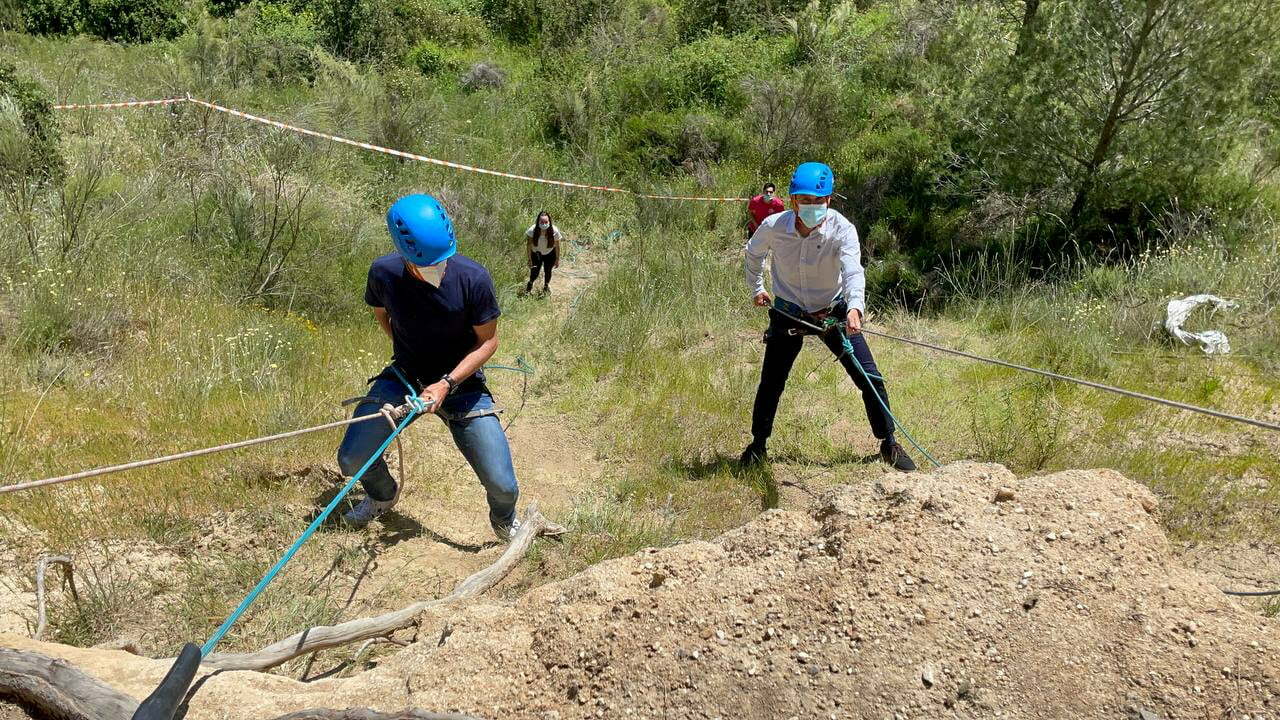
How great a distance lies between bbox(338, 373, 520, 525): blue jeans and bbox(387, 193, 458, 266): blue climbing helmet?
71 cm

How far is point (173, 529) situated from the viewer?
12.6 ft

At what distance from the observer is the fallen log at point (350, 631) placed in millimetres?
2729

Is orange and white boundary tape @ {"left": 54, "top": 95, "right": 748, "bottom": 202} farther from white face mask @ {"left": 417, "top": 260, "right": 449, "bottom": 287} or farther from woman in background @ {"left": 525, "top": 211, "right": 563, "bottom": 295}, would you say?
white face mask @ {"left": 417, "top": 260, "right": 449, "bottom": 287}

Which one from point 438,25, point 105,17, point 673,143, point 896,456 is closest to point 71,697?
point 896,456

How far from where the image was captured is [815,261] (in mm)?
4465

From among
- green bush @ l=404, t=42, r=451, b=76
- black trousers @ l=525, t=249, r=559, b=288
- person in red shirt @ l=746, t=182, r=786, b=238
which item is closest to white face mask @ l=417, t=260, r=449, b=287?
black trousers @ l=525, t=249, r=559, b=288

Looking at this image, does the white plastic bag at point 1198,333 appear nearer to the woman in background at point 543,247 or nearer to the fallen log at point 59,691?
the woman in background at point 543,247

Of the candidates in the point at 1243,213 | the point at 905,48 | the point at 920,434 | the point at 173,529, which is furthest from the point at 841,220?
the point at 905,48

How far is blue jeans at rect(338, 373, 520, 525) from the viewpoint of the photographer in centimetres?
380

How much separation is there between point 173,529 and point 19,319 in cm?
222

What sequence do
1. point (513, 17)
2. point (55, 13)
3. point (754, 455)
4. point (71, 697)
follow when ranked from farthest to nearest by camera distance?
point (513, 17) → point (55, 13) → point (754, 455) → point (71, 697)

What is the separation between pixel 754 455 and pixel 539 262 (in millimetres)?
4456

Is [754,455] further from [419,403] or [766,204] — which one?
[766,204]

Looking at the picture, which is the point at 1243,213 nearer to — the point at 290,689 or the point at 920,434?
the point at 920,434
